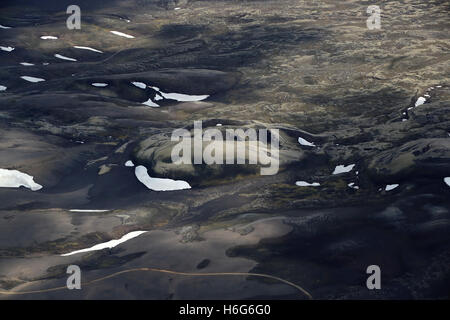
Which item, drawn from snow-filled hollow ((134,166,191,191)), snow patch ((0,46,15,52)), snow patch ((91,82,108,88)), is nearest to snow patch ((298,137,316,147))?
snow-filled hollow ((134,166,191,191))

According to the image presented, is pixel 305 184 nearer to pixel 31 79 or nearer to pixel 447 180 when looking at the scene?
pixel 447 180

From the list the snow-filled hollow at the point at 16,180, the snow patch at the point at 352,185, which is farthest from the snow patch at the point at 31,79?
the snow patch at the point at 352,185

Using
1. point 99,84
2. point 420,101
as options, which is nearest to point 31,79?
point 99,84

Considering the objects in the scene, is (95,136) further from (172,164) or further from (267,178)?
(267,178)

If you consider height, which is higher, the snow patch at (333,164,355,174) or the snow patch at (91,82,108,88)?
the snow patch at (91,82,108,88)

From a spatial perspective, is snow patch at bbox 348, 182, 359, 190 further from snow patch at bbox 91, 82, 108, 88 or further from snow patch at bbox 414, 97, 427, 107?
snow patch at bbox 91, 82, 108, 88

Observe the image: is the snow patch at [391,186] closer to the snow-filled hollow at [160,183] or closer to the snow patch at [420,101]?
the snow-filled hollow at [160,183]

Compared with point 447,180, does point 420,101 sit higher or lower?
higher
